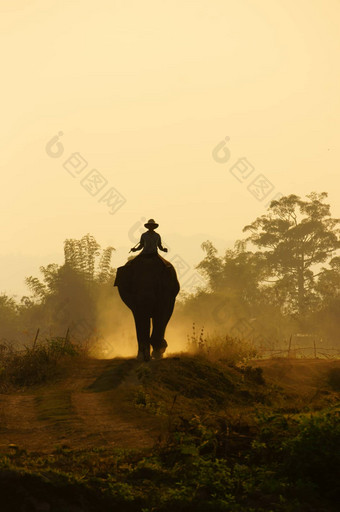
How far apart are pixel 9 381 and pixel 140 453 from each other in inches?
331

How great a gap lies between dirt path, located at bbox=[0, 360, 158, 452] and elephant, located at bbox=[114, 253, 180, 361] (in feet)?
3.40

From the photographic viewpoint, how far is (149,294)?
685 inches

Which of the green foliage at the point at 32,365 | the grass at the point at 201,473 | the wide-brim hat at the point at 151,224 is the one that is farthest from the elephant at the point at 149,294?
the grass at the point at 201,473

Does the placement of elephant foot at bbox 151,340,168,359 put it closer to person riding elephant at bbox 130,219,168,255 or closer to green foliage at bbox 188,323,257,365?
green foliage at bbox 188,323,257,365

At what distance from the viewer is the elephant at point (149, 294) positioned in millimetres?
17422

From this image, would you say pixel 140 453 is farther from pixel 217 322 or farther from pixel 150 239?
pixel 217 322

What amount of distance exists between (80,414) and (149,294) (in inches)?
226

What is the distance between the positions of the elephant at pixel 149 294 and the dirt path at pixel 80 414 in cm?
104

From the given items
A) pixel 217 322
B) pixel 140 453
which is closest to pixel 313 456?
pixel 140 453

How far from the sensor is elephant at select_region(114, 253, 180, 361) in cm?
1742

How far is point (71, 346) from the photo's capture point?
1964 centimetres

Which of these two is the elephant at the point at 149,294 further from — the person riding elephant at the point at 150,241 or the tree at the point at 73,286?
the tree at the point at 73,286

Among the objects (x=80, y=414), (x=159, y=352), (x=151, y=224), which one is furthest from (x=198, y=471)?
(x=151, y=224)

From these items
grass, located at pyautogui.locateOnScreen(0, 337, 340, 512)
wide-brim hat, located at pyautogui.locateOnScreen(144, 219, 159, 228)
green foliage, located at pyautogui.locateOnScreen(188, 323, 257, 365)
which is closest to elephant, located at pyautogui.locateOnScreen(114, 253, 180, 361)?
wide-brim hat, located at pyautogui.locateOnScreen(144, 219, 159, 228)
